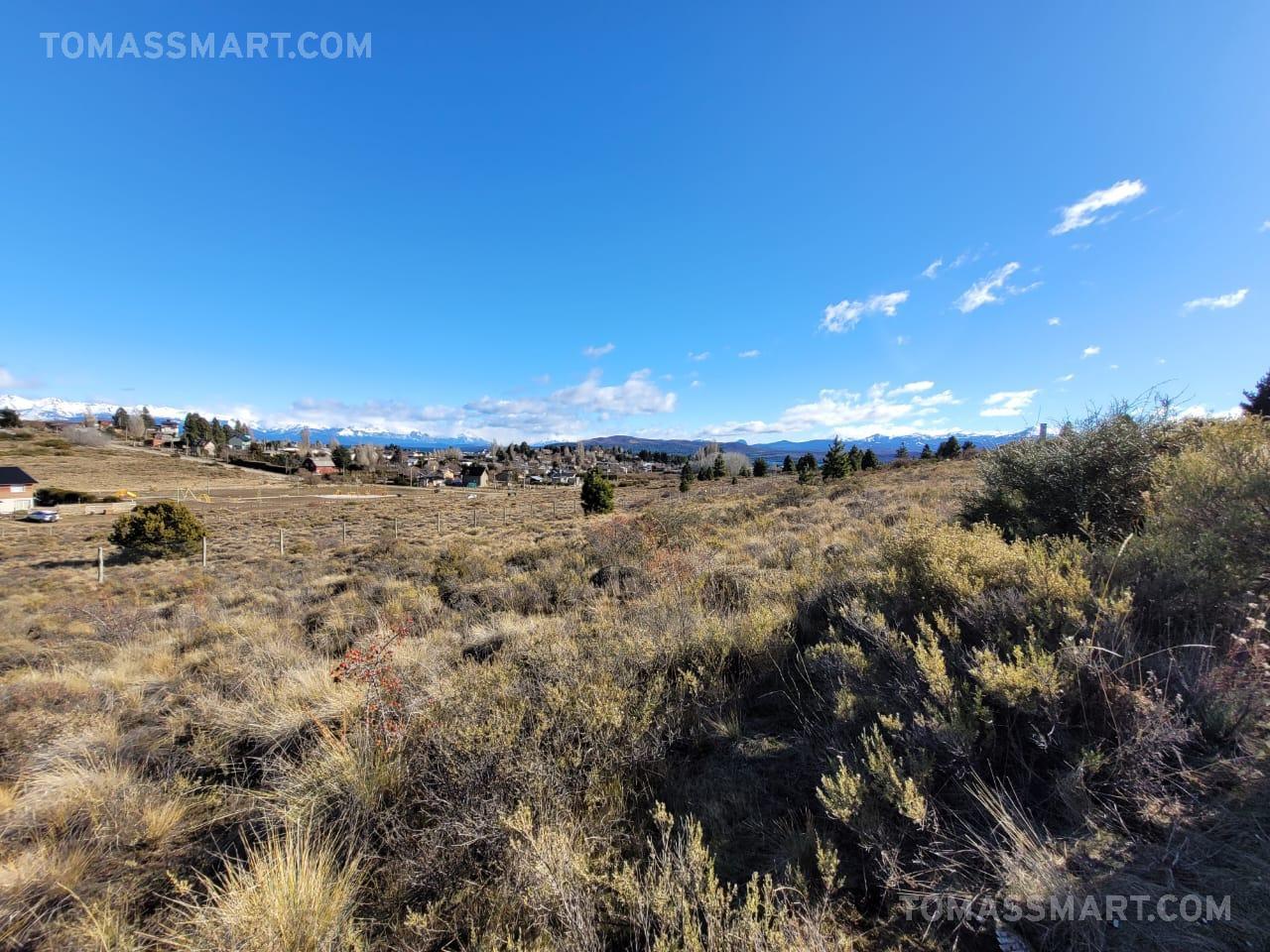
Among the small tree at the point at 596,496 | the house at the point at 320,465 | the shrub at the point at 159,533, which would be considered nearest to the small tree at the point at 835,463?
the small tree at the point at 596,496

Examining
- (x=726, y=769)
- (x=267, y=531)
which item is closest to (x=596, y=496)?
(x=267, y=531)

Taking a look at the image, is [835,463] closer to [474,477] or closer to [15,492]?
[474,477]

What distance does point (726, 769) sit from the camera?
2.84 meters

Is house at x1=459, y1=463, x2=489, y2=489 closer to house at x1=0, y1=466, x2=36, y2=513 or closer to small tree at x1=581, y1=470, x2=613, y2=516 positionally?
house at x1=0, y1=466, x2=36, y2=513

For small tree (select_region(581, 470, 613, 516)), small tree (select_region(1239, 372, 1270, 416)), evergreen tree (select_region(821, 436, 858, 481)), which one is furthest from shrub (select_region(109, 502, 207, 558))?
small tree (select_region(1239, 372, 1270, 416))

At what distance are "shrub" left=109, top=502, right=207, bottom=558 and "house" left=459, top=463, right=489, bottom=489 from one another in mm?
65269

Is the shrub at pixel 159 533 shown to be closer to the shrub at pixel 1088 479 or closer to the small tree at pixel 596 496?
the small tree at pixel 596 496

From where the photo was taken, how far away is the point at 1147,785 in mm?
1981

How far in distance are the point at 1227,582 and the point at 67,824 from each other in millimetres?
7430

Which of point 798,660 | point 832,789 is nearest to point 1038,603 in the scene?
point 798,660

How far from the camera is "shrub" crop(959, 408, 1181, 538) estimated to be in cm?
534

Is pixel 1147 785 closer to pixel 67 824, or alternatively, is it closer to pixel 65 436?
pixel 67 824

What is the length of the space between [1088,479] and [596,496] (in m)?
22.5

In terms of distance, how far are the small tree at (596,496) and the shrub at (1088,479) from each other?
21119 mm
